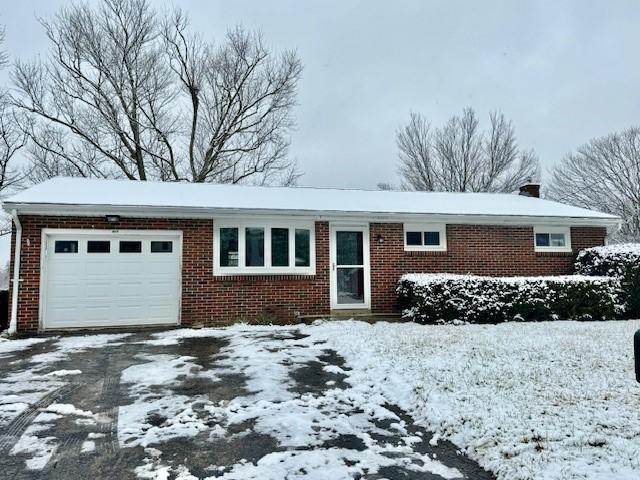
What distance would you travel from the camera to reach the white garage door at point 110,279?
906 cm

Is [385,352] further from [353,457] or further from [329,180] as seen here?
[329,180]

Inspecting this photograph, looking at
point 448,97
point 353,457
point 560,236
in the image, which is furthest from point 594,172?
point 353,457

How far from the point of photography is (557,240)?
38.9 feet

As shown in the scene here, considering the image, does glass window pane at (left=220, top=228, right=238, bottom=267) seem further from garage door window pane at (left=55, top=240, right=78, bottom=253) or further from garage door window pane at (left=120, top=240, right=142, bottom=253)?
garage door window pane at (left=55, top=240, right=78, bottom=253)

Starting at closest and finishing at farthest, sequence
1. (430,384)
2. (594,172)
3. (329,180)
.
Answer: (430,384), (594,172), (329,180)

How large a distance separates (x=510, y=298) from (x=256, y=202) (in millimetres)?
6434

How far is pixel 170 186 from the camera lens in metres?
12.1

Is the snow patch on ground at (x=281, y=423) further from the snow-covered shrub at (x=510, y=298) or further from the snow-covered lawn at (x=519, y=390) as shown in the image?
the snow-covered shrub at (x=510, y=298)

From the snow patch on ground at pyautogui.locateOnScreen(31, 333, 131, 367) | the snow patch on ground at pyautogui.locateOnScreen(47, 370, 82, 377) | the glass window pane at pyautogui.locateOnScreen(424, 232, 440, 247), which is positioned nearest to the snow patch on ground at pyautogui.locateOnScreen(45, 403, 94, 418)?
the snow patch on ground at pyautogui.locateOnScreen(47, 370, 82, 377)

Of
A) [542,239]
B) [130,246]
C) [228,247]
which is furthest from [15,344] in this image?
[542,239]

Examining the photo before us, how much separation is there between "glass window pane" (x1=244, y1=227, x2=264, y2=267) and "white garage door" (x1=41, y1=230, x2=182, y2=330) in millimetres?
1555

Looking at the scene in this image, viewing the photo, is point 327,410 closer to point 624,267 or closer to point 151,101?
point 624,267

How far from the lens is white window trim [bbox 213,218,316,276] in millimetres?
9898

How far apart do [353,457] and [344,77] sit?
24.1 meters
